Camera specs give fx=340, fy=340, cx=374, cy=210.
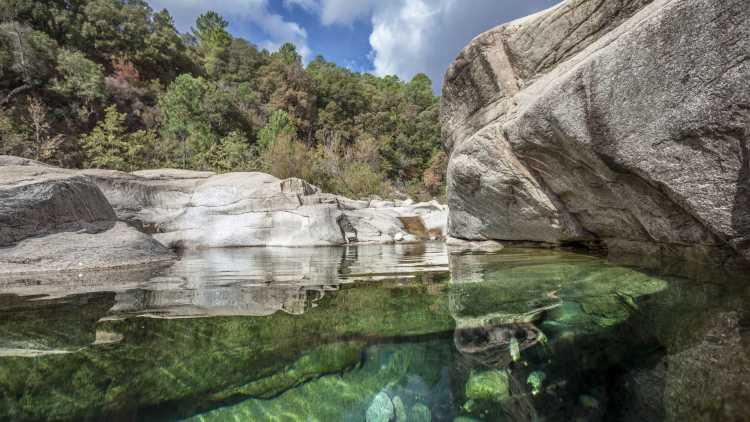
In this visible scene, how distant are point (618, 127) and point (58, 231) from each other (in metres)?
7.01

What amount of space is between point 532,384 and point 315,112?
34.7m

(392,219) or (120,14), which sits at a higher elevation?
(120,14)

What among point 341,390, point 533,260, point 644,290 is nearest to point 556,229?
point 533,260

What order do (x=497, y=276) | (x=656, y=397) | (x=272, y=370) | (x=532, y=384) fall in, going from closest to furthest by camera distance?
(x=656, y=397) → (x=532, y=384) → (x=272, y=370) → (x=497, y=276)

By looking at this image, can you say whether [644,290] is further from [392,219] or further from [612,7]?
[392,219]

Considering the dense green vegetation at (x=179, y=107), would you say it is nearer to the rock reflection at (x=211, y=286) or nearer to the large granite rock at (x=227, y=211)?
the large granite rock at (x=227, y=211)

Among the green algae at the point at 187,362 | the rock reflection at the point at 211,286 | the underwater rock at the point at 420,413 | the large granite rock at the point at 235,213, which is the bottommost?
the underwater rock at the point at 420,413

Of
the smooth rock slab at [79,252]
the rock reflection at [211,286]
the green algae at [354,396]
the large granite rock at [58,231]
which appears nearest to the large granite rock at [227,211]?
the large granite rock at [58,231]

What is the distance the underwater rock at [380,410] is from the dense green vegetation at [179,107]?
17750 millimetres

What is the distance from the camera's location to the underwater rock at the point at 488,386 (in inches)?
54.5

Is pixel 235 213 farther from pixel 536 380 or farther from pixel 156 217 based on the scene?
pixel 536 380

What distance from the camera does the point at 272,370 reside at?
5.14 feet

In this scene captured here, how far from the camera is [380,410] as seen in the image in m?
1.35

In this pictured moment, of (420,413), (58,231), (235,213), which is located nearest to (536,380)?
(420,413)
